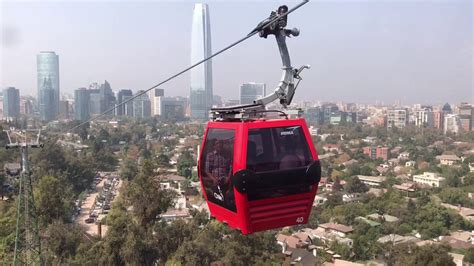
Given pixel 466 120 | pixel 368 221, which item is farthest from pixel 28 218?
pixel 466 120

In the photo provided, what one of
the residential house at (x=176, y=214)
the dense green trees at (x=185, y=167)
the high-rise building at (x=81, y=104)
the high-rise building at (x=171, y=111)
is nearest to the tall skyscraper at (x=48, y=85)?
the high-rise building at (x=81, y=104)

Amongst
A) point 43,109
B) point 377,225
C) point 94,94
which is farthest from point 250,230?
point 94,94

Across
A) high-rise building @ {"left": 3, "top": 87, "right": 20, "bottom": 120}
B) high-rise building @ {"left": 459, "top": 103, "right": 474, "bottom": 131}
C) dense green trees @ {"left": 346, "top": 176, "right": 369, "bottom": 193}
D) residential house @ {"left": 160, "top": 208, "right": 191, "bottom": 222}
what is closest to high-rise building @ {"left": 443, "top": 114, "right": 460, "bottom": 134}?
high-rise building @ {"left": 459, "top": 103, "right": 474, "bottom": 131}

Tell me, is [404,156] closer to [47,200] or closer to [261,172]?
[47,200]

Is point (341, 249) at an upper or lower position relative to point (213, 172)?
lower

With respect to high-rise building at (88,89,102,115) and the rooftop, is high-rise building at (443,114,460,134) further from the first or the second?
high-rise building at (88,89,102,115)

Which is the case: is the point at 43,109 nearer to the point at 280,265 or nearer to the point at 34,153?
the point at 34,153
